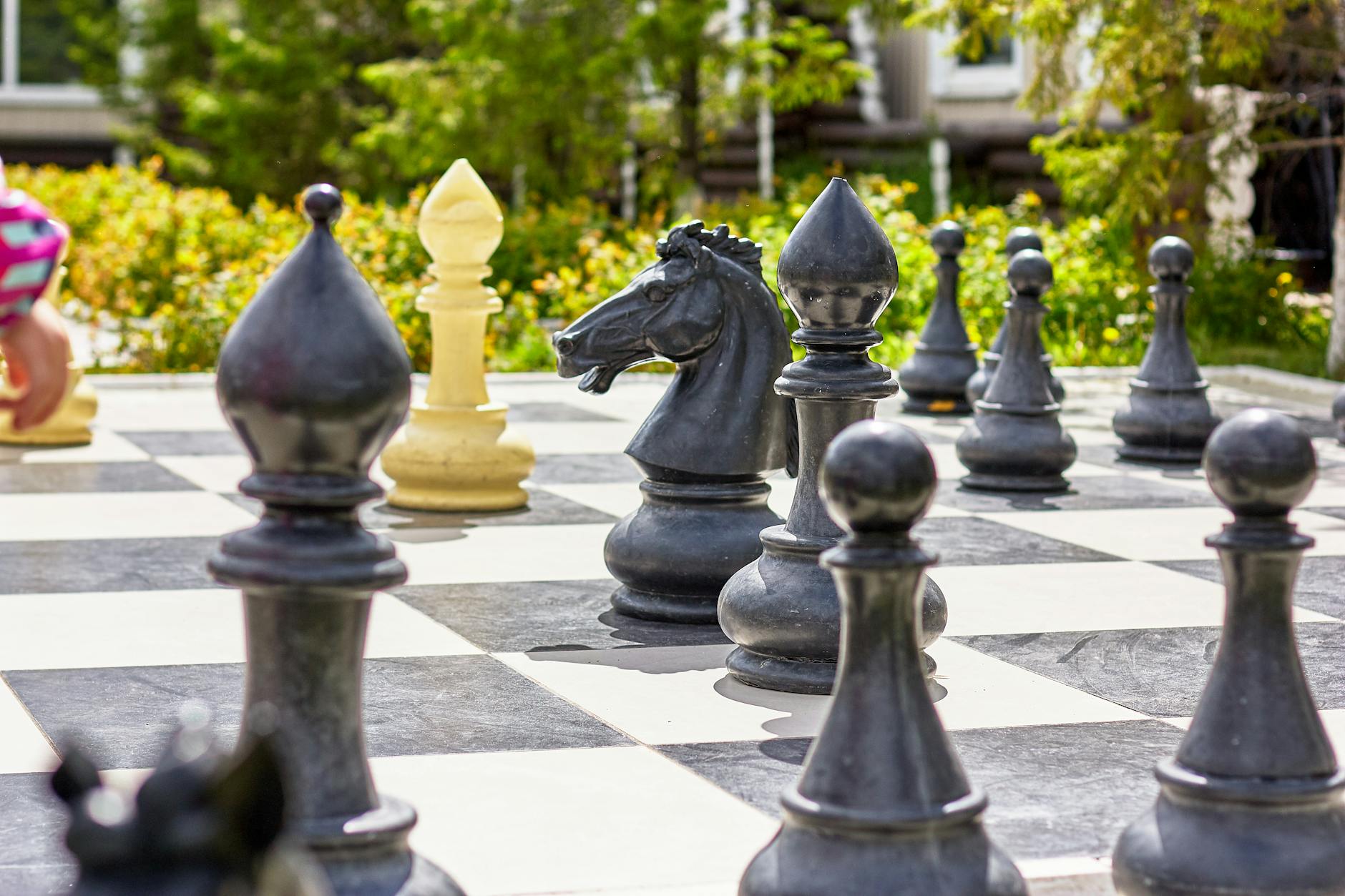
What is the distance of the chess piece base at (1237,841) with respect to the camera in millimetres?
2203

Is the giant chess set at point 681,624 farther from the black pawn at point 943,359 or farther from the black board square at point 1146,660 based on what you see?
the black pawn at point 943,359

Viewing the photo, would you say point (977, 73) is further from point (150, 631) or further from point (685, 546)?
point (150, 631)

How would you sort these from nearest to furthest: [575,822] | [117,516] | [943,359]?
[575,822]
[117,516]
[943,359]

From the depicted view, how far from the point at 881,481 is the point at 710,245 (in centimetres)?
178

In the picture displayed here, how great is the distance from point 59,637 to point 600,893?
1.71 m

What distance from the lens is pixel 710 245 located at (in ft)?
12.6

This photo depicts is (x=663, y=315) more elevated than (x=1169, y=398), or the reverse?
(x=663, y=315)

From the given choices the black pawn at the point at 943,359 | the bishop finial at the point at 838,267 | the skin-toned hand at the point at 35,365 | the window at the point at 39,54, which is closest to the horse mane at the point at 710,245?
the bishop finial at the point at 838,267

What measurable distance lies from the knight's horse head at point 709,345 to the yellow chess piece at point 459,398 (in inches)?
56.0

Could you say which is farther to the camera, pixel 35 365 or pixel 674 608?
pixel 674 608

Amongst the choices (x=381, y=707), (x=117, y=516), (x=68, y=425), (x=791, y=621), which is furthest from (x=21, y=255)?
(x=68, y=425)

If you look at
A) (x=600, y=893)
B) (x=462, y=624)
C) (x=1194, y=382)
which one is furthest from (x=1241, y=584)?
(x=1194, y=382)

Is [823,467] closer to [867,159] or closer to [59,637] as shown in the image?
[59,637]

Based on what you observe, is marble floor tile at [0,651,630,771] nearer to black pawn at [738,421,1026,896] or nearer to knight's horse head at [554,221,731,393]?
knight's horse head at [554,221,731,393]
